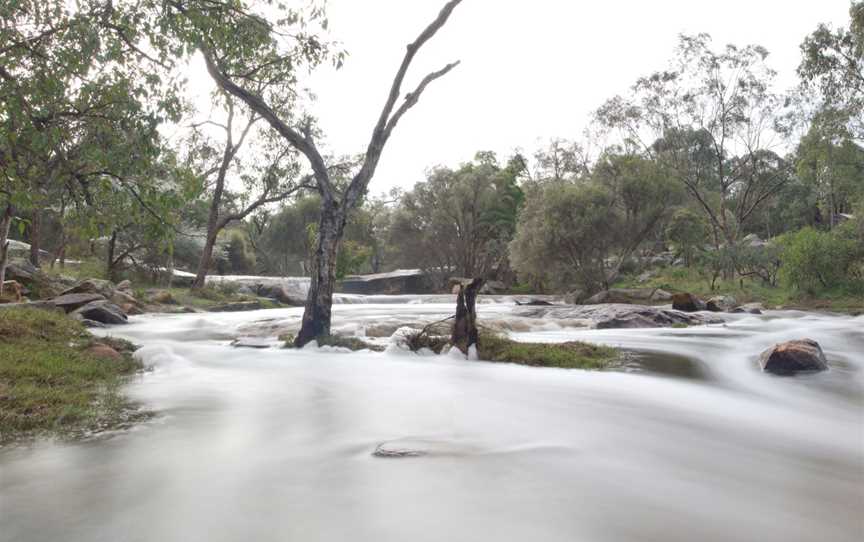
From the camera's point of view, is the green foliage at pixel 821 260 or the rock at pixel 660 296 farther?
the rock at pixel 660 296

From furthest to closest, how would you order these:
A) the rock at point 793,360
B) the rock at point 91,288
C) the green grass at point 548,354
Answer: the rock at point 91,288 < the green grass at point 548,354 < the rock at point 793,360

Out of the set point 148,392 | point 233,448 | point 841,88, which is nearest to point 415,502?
point 233,448

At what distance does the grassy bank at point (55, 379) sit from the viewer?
13.7 ft

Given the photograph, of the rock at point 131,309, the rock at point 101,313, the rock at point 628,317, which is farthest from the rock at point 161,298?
the rock at point 628,317

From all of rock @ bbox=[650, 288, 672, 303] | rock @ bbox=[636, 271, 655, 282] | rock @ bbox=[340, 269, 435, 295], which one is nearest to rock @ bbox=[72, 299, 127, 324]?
rock @ bbox=[650, 288, 672, 303]

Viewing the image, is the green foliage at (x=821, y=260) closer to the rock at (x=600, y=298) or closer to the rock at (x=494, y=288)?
the rock at (x=600, y=298)

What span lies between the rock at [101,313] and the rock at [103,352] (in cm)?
680

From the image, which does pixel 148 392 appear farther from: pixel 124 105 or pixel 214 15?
pixel 214 15

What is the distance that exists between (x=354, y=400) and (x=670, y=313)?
12.3 meters

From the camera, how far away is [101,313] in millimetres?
13852

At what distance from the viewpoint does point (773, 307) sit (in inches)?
841

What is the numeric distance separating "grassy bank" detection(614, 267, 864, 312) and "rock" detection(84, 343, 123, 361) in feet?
68.6

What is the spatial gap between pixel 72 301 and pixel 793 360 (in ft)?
50.0

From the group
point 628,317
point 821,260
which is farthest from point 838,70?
point 628,317
